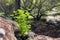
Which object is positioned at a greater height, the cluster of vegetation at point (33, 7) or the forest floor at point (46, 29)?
the cluster of vegetation at point (33, 7)

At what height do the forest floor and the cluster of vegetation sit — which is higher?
the cluster of vegetation

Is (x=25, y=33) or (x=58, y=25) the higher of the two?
(x=25, y=33)

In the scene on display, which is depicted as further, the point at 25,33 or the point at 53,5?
the point at 53,5

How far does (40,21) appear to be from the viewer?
9.70 metres

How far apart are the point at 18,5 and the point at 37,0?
1.09 m

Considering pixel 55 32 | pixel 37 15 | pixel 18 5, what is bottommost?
pixel 55 32

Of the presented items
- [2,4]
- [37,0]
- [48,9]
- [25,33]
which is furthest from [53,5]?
[25,33]

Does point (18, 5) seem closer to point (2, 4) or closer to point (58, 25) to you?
point (2, 4)

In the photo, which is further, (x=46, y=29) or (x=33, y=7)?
(x=33, y=7)

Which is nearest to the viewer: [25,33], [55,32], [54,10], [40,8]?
[25,33]

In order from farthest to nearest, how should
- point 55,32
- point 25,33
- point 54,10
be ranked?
point 54,10 < point 55,32 < point 25,33

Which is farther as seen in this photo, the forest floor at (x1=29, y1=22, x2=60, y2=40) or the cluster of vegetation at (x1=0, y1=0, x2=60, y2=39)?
the cluster of vegetation at (x1=0, y1=0, x2=60, y2=39)

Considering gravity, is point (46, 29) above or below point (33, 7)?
below

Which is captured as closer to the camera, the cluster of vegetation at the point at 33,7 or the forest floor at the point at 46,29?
the forest floor at the point at 46,29
